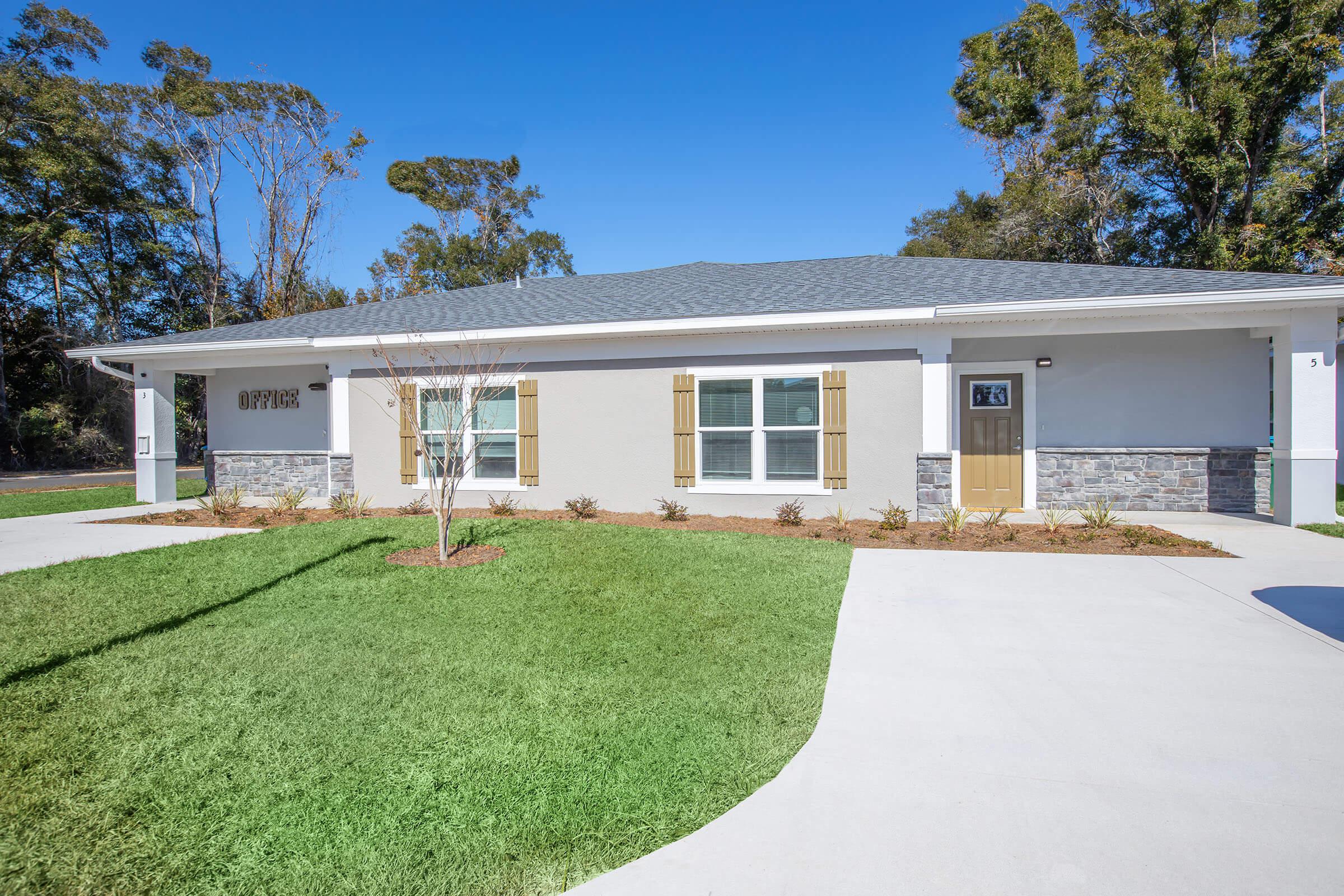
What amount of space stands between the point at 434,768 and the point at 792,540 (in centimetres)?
512

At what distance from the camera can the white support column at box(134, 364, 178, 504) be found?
11719 mm

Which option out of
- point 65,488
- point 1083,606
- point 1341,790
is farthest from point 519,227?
point 1341,790

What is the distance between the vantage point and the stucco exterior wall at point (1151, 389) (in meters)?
9.46

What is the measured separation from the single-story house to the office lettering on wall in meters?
1.51

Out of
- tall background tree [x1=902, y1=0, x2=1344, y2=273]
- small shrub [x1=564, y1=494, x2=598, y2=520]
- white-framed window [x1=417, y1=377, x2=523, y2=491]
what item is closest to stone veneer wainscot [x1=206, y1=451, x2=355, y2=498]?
white-framed window [x1=417, y1=377, x2=523, y2=491]

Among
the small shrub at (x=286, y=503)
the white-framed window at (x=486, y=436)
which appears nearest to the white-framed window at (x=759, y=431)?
the white-framed window at (x=486, y=436)

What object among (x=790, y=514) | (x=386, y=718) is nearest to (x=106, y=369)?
(x=790, y=514)

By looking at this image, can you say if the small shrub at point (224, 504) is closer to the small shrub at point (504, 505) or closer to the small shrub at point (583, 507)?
the small shrub at point (504, 505)

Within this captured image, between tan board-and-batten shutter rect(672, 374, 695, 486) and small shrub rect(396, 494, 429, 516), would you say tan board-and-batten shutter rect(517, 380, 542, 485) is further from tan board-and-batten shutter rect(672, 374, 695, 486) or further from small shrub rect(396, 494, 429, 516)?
tan board-and-batten shutter rect(672, 374, 695, 486)

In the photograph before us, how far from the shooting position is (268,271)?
28.7 meters

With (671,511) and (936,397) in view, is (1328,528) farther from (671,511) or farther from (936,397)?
(671,511)

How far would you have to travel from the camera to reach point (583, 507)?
30.3 ft

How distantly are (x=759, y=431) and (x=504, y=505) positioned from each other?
12.1ft

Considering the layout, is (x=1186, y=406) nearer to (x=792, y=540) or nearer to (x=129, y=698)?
(x=792, y=540)
